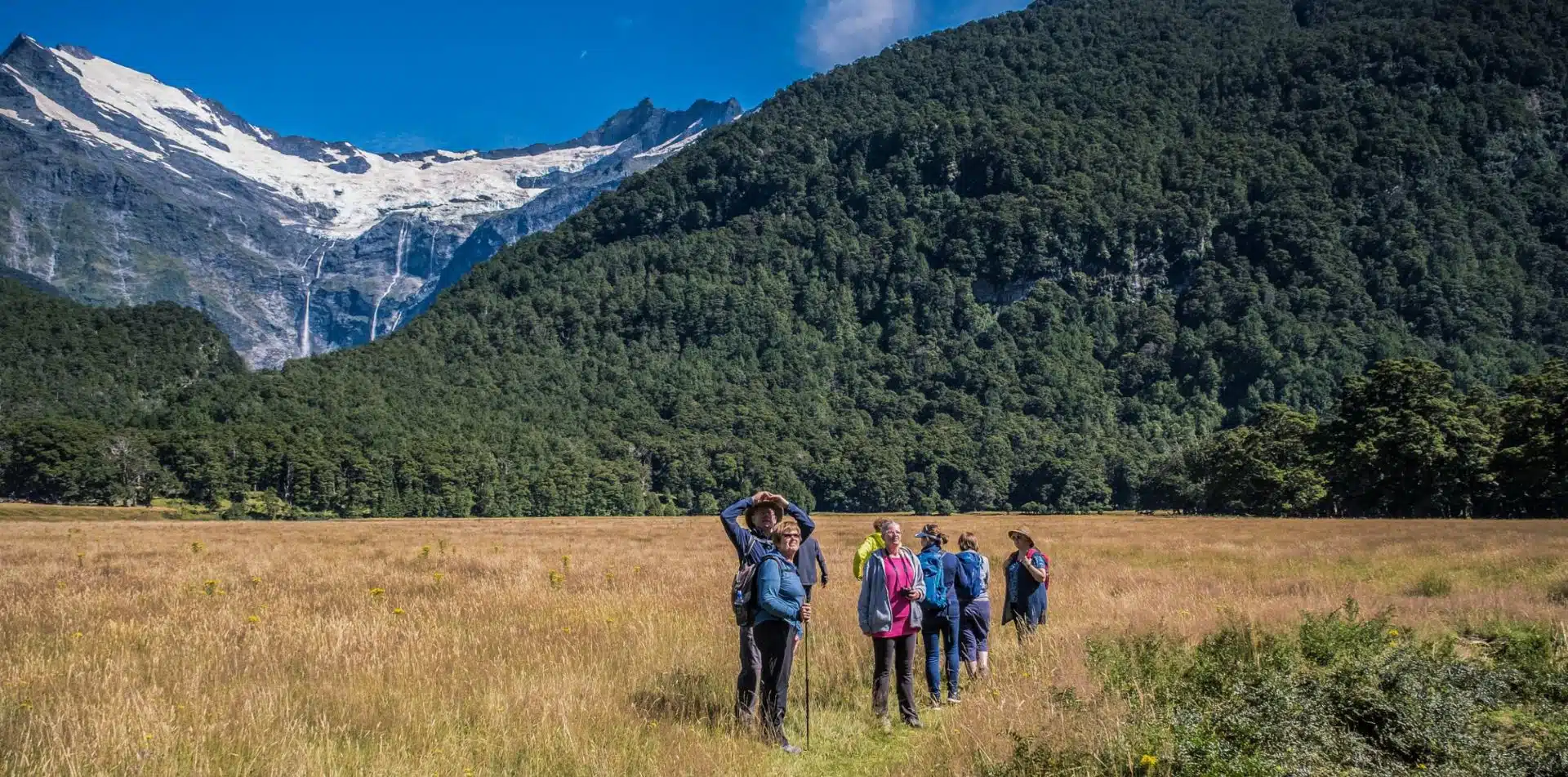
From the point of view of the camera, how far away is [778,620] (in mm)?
7828

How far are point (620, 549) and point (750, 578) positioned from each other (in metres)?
25.7

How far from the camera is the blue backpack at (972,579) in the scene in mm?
10641

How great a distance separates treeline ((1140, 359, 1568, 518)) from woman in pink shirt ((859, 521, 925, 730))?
185ft

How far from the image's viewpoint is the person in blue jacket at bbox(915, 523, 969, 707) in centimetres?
947

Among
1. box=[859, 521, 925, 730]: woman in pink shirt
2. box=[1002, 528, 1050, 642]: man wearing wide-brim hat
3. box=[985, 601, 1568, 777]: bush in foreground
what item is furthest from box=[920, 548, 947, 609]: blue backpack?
box=[1002, 528, 1050, 642]: man wearing wide-brim hat

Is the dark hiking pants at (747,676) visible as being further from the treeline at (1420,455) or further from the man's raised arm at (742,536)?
the treeline at (1420,455)

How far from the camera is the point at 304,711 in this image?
313 inches

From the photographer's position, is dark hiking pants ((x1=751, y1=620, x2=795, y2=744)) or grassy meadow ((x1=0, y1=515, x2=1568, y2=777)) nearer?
grassy meadow ((x1=0, y1=515, x2=1568, y2=777))

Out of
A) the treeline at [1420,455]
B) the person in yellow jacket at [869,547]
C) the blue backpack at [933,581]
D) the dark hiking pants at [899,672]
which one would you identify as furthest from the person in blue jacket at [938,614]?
the treeline at [1420,455]

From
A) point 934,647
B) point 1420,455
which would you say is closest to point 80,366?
point 1420,455

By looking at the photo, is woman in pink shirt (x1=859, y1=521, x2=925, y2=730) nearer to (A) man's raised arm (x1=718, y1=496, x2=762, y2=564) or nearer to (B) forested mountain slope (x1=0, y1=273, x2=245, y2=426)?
(A) man's raised arm (x1=718, y1=496, x2=762, y2=564)

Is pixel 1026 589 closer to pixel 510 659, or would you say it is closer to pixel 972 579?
pixel 972 579

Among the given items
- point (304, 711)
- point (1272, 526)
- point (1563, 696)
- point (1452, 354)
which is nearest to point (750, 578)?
point (304, 711)

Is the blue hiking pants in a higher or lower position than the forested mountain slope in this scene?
lower
